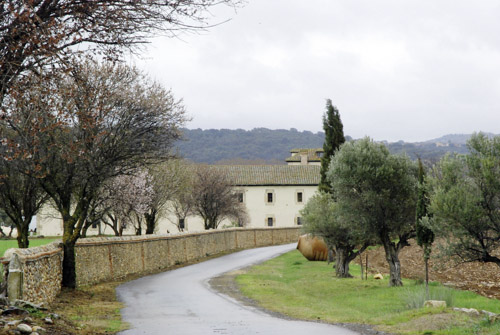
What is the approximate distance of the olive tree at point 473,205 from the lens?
17.2 m

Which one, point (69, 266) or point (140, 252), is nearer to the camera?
point (69, 266)

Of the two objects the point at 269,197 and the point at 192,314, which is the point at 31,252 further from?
the point at 269,197

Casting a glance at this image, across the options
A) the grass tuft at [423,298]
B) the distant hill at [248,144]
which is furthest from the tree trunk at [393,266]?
the distant hill at [248,144]

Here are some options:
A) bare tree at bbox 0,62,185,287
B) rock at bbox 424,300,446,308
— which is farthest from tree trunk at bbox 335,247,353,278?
rock at bbox 424,300,446,308

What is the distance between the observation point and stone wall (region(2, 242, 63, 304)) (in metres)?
13.9

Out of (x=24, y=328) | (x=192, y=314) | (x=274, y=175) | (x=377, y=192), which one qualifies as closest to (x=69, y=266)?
(x=192, y=314)

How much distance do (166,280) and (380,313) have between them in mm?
13591

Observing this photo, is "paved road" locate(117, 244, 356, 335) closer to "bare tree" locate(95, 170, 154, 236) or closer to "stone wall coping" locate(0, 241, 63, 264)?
"stone wall coping" locate(0, 241, 63, 264)

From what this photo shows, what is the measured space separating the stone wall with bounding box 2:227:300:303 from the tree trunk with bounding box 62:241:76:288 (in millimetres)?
429

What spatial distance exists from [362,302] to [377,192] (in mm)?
5693

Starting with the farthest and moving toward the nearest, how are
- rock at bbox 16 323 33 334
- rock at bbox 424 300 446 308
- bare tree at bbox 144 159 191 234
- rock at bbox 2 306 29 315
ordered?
bare tree at bbox 144 159 191 234 < rock at bbox 424 300 446 308 < rock at bbox 2 306 29 315 < rock at bbox 16 323 33 334

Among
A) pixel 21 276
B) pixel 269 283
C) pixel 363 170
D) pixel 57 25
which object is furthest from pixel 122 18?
pixel 269 283

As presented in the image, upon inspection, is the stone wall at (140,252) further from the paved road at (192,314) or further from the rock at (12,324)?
the rock at (12,324)

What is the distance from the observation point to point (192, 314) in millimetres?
15828
